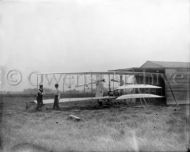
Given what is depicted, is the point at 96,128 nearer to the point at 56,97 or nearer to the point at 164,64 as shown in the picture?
the point at 56,97

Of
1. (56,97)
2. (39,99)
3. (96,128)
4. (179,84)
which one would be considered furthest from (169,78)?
(39,99)

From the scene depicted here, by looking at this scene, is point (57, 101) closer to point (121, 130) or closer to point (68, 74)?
point (68, 74)

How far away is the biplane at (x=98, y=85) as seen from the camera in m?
3.37

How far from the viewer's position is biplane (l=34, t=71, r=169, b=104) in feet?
11.1

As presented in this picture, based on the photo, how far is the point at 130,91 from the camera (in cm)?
347

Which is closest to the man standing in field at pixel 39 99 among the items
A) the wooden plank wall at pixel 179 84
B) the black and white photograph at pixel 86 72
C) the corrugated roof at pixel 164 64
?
the black and white photograph at pixel 86 72

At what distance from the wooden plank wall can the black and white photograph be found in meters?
0.02

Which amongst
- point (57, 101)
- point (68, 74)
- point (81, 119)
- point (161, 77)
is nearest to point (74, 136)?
point (81, 119)

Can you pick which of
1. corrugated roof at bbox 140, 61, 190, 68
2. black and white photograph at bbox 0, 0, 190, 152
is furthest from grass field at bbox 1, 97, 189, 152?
corrugated roof at bbox 140, 61, 190, 68

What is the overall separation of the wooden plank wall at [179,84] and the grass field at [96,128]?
0.15 meters

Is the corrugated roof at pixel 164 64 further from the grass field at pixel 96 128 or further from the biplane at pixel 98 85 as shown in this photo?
the grass field at pixel 96 128

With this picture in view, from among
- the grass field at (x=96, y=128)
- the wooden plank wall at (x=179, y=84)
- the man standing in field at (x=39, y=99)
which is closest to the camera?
the grass field at (x=96, y=128)

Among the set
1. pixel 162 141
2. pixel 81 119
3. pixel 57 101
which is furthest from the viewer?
pixel 57 101

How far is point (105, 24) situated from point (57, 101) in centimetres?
149
